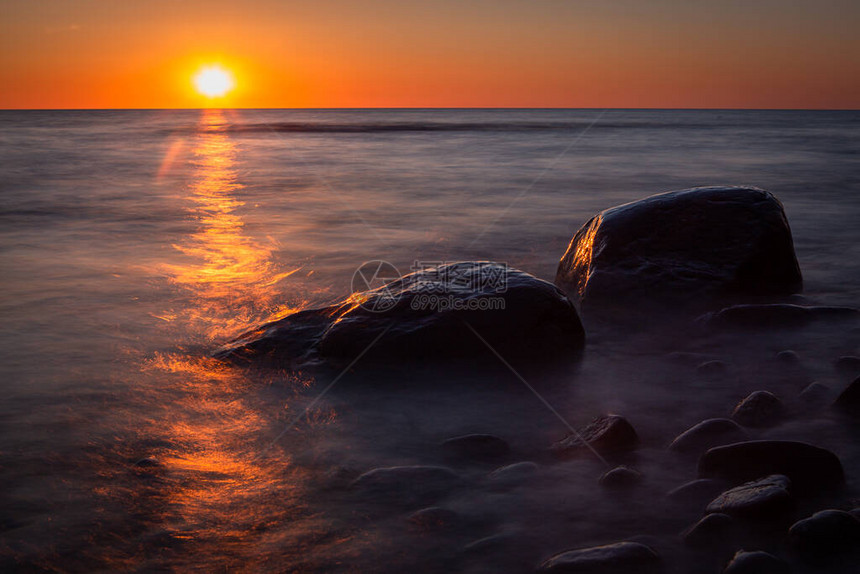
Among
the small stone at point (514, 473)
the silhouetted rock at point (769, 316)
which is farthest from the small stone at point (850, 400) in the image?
the small stone at point (514, 473)

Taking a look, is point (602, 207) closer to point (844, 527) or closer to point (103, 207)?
point (103, 207)

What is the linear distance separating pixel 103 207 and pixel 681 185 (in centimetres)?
1098

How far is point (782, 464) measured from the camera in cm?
252

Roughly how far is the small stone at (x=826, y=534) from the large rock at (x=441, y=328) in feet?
6.38

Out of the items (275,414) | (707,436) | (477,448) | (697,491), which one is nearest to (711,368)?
(707,436)

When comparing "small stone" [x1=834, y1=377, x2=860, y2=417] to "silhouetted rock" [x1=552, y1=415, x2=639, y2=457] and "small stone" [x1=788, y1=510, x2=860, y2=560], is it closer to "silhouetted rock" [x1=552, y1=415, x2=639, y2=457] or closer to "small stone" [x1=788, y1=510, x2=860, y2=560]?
"silhouetted rock" [x1=552, y1=415, x2=639, y2=457]

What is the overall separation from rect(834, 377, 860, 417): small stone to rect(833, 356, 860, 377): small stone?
0.51 m

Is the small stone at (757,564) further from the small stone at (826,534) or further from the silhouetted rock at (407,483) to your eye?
the silhouetted rock at (407,483)

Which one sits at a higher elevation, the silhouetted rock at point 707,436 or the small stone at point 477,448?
the small stone at point 477,448

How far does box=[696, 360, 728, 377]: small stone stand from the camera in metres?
3.76

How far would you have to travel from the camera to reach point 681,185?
14719mm

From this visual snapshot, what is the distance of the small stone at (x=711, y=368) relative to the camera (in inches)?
148

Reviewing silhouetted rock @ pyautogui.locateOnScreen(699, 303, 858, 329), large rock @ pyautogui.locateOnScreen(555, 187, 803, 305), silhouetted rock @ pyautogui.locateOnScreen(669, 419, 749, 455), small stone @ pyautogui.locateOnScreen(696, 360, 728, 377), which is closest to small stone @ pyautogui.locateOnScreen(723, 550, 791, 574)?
silhouetted rock @ pyautogui.locateOnScreen(669, 419, 749, 455)

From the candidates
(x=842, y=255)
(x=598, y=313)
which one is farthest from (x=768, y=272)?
(x=842, y=255)
